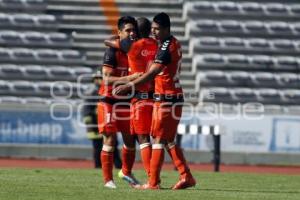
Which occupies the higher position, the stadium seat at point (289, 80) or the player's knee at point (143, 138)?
the player's knee at point (143, 138)

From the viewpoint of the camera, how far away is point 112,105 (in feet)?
43.8

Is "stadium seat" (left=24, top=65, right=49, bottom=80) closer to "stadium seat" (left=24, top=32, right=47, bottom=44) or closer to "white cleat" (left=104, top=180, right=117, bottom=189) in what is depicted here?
"stadium seat" (left=24, top=32, right=47, bottom=44)

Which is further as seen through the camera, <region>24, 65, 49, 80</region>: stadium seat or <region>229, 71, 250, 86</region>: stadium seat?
<region>229, 71, 250, 86</region>: stadium seat

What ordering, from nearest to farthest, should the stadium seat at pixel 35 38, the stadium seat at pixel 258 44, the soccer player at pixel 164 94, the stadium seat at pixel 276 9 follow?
1. the soccer player at pixel 164 94
2. the stadium seat at pixel 35 38
3. the stadium seat at pixel 258 44
4. the stadium seat at pixel 276 9

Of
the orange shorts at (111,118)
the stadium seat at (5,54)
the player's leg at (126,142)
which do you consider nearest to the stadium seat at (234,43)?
the stadium seat at (5,54)

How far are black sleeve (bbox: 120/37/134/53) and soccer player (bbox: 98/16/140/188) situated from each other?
0.07m

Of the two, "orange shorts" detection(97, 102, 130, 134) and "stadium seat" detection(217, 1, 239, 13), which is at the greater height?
"stadium seat" detection(217, 1, 239, 13)

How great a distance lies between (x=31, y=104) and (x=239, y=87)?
6268mm

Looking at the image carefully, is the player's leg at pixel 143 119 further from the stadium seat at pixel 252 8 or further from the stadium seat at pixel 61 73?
the stadium seat at pixel 252 8

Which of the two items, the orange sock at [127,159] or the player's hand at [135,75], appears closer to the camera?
the player's hand at [135,75]

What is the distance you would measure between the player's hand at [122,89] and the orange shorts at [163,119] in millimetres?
406

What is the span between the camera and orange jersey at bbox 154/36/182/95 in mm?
12430

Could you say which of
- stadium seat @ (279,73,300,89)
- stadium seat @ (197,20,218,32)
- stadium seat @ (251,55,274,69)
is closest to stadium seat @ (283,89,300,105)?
stadium seat @ (279,73,300,89)

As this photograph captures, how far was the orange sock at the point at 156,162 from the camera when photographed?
12633 millimetres
